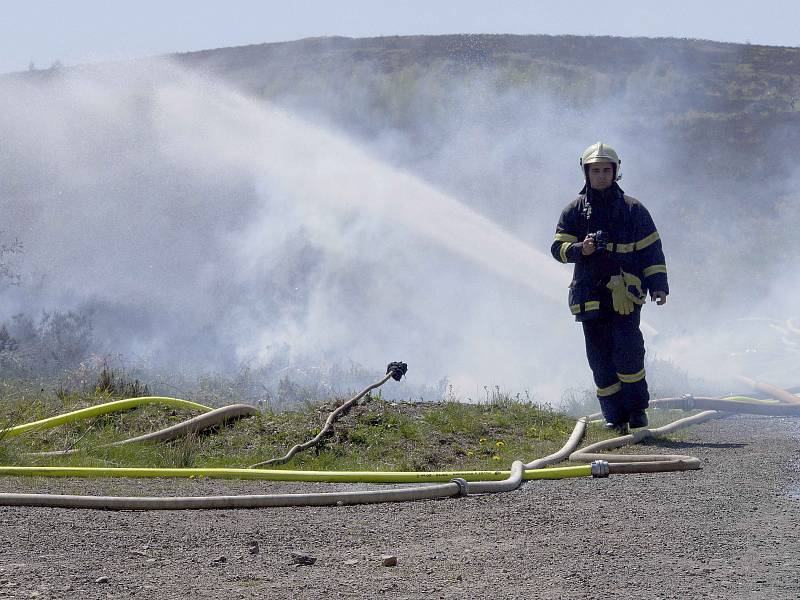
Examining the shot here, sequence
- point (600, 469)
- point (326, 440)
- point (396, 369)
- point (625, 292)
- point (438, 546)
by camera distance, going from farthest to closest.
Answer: point (396, 369) → point (625, 292) → point (326, 440) → point (600, 469) → point (438, 546)

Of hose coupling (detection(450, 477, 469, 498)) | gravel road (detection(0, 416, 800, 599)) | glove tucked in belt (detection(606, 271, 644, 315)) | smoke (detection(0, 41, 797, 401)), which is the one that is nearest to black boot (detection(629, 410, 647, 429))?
glove tucked in belt (detection(606, 271, 644, 315))

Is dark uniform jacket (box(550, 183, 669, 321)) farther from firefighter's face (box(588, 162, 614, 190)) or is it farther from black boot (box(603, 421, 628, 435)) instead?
black boot (box(603, 421, 628, 435))

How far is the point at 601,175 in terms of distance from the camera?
7.61 m

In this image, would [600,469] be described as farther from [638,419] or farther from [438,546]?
[638,419]

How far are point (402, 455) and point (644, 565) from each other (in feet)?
10.2

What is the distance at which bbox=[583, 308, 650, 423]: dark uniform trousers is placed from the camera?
757cm

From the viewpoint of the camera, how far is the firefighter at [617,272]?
7.53m

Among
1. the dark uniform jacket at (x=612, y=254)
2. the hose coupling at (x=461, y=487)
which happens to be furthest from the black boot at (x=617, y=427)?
the hose coupling at (x=461, y=487)

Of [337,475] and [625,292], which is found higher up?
[625,292]

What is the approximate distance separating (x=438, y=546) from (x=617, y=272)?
4.07m

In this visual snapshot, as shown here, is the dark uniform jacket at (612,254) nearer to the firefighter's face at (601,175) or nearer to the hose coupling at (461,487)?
the firefighter's face at (601,175)

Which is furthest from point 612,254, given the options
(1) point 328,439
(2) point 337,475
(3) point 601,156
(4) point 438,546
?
(4) point 438,546

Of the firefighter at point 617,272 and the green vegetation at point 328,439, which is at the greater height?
the firefighter at point 617,272

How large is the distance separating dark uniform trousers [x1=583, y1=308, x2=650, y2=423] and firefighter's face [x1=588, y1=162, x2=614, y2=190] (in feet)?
2.80
